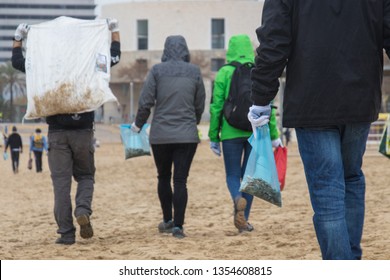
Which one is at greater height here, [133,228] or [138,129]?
[138,129]

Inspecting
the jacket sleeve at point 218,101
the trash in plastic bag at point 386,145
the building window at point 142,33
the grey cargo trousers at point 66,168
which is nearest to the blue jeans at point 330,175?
the jacket sleeve at point 218,101

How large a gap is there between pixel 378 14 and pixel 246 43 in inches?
130

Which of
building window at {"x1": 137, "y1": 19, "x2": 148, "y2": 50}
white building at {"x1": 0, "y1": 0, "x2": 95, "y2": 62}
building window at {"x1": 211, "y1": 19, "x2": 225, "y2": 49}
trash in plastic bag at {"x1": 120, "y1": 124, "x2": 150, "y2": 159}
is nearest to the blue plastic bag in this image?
trash in plastic bag at {"x1": 120, "y1": 124, "x2": 150, "y2": 159}

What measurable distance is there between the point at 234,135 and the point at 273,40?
3.09m

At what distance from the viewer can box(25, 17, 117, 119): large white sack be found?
270 inches

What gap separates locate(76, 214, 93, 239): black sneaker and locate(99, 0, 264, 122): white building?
77.6m

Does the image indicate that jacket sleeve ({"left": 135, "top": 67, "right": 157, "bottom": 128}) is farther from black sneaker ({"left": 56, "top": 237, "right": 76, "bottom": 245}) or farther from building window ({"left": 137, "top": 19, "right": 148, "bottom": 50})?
building window ({"left": 137, "top": 19, "right": 148, "bottom": 50})

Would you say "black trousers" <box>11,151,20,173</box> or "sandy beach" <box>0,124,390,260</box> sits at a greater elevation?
"sandy beach" <box>0,124,390,260</box>

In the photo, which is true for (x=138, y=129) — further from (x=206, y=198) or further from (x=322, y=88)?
(x=206, y=198)

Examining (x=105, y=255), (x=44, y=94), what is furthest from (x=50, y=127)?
(x=105, y=255)

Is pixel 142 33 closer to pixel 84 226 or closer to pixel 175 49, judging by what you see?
pixel 175 49

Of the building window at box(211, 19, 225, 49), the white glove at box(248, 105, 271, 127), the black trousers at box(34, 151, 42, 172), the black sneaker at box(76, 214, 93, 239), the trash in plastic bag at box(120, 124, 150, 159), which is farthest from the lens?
the building window at box(211, 19, 225, 49)

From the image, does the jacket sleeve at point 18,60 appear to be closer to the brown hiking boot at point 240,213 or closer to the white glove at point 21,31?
the white glove at point 21,31

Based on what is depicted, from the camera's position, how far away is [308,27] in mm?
4027
